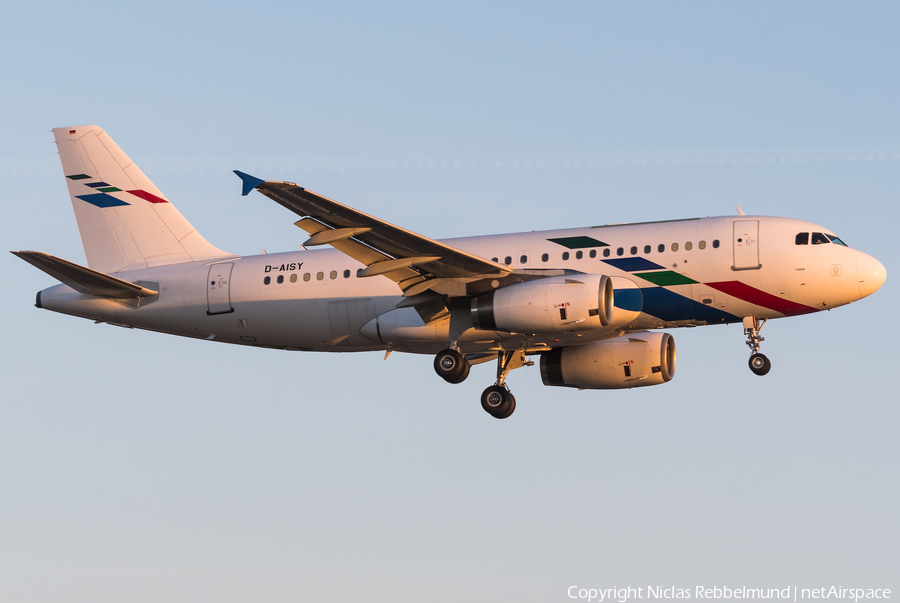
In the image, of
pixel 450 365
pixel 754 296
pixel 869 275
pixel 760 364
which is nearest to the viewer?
pixel 869 275

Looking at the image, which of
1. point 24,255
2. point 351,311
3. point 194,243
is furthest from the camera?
point 194,243

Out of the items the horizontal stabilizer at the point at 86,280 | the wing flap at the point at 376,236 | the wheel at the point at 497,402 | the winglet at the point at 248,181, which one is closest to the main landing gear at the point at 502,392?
the wheel at the point at 497,402

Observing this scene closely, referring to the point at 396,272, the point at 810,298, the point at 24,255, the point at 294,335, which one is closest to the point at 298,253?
the point at 294,335

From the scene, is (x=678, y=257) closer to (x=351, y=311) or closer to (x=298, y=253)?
(x=351, y=311)

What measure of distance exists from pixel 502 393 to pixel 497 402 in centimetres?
37

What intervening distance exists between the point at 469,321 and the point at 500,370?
14.3 ft

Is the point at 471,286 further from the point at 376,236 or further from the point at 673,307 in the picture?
the point at 673,307

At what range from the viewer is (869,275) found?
3272 cm

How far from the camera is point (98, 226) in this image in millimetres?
40406

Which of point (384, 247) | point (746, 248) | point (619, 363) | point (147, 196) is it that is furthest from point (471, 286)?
point (147, 196)

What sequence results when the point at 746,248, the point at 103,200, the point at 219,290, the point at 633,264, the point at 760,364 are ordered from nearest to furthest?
the point at 746,248 < the point at 633,264 < the point at 760,364 < the point at 219,290 < the point at 103,200

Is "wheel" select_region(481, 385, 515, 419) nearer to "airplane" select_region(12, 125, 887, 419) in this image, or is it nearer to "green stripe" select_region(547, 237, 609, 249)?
"airplane" select_region(12, 125, 887, 419)

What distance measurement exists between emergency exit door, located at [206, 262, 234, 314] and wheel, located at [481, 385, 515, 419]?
891 centimetres

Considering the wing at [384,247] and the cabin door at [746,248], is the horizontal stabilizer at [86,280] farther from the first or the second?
the cabin door at [746,248]
